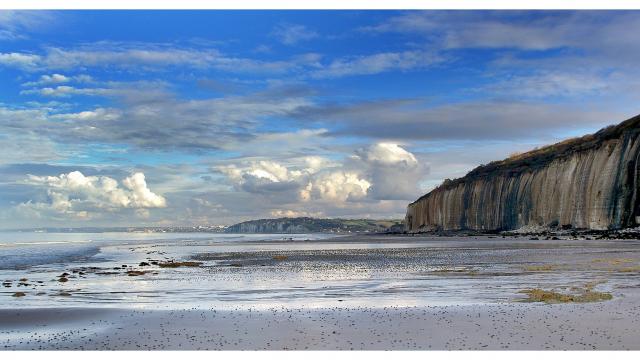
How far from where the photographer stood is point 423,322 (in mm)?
12852

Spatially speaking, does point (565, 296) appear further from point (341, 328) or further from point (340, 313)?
point (341, 328)

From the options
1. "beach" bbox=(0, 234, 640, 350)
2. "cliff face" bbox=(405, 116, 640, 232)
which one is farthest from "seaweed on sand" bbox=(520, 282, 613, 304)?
"cliff face" bbox=(405, 116, 640, 232)

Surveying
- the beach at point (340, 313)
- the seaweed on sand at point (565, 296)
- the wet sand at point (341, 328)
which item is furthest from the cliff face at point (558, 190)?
the wet sand at point (341, 328)

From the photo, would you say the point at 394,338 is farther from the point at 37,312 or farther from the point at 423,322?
the point at 37,312

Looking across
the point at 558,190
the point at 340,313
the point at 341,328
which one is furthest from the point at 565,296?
the point at 558,190

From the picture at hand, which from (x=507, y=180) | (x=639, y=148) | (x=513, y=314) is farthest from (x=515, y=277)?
(x=507, y=180)

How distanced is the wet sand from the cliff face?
66835 mm

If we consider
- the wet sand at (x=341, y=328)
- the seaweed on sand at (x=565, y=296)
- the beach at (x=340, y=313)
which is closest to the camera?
the wet sand at (x=341, y=328)

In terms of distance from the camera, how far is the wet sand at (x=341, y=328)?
1082cm

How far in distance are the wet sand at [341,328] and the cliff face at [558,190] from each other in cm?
6683

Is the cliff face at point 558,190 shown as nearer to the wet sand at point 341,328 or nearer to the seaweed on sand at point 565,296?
the seaweed on sand at point 565,296

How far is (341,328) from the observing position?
1239 centimetres

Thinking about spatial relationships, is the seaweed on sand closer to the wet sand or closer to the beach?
the beach

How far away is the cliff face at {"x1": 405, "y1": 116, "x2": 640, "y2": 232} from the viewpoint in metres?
75.4
